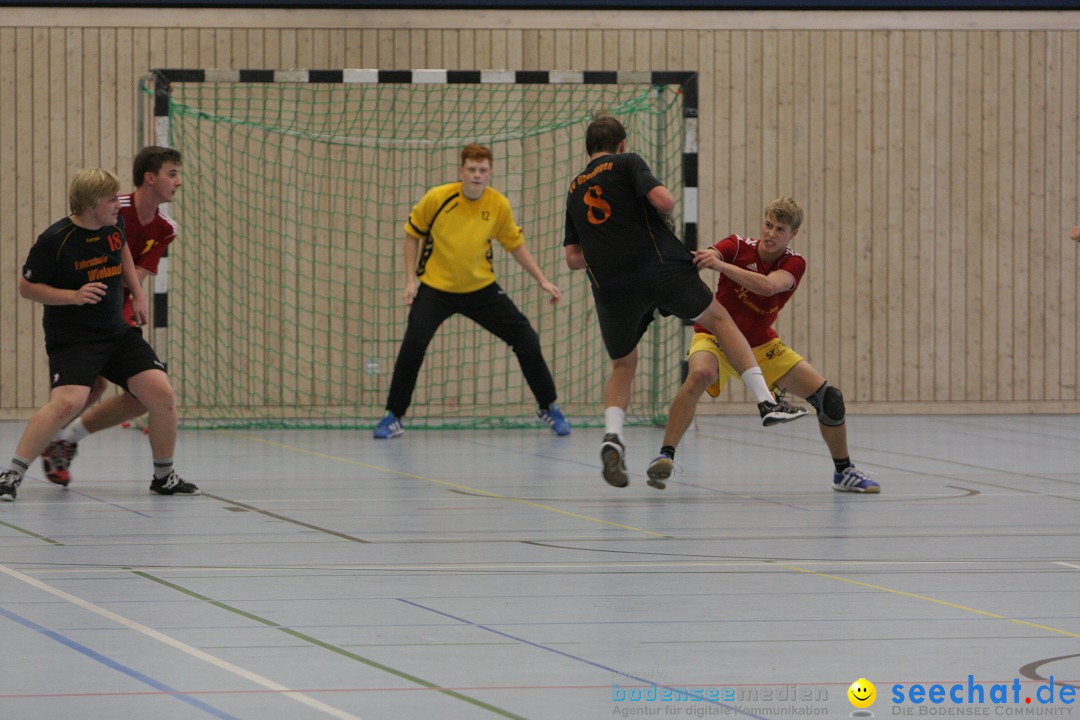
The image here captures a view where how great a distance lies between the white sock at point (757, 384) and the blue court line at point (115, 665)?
344cm

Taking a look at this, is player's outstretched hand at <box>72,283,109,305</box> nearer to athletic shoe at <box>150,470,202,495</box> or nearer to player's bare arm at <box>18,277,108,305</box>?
player's bare arm at <box>18,277,108,305</box>

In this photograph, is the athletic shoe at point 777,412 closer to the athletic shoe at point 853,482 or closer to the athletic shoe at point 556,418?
the athletic shoe at point 853,482

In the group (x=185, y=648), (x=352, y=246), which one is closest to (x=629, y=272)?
(x=185, y=648)

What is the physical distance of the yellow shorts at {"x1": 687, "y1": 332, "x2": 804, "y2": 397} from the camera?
6867 millimetres

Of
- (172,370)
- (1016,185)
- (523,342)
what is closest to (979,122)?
(1016,185)

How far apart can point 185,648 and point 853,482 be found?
13.4ft

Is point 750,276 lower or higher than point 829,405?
higher

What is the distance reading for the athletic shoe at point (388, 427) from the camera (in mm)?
9820

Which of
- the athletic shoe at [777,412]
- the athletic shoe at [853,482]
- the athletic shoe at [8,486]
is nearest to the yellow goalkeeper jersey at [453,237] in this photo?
the athletic shoe at [853,482]

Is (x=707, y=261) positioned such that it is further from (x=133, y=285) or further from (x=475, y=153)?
(x=475, y=153)

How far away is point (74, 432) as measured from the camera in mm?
6969

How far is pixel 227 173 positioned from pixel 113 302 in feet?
18.8

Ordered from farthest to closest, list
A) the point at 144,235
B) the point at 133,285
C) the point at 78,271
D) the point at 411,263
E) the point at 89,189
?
the point at 411,263
the point at 144,235
the point at 133,285
the point at 78,271
the point at 89,189

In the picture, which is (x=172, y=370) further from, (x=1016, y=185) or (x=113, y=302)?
(x=1016, y=185)
